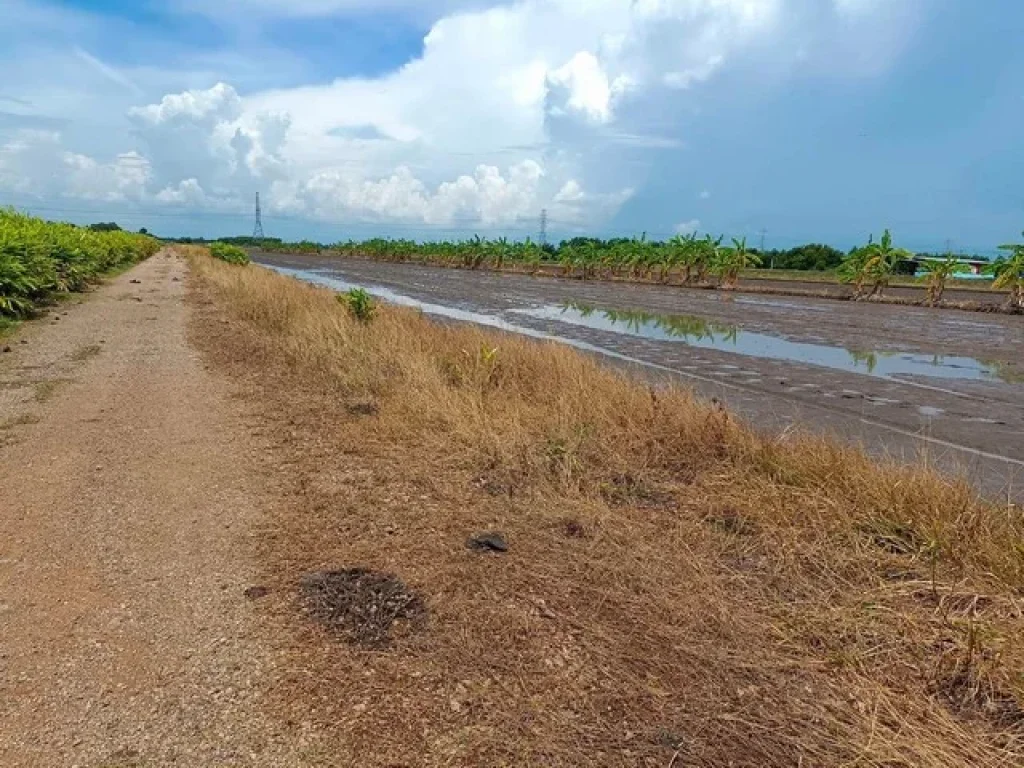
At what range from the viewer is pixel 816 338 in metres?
22.4

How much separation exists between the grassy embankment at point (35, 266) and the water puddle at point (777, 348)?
15.7m

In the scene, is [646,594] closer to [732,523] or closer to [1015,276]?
[732,523]

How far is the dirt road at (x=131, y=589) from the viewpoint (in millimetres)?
2639

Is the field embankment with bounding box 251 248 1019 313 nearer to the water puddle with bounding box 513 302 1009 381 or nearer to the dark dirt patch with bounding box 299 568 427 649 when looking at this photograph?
the water puddle with bounding box 513 302 1009 381

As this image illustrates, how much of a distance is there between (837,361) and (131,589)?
16619 millimetres

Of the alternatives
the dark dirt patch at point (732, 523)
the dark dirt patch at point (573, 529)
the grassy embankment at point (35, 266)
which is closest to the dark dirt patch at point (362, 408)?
the dark dirt patch at point (573, 529)

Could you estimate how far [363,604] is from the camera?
366 centimetres

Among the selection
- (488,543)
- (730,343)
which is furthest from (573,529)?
(730,343)

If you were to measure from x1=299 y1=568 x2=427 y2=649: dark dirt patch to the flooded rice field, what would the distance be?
4.40 m

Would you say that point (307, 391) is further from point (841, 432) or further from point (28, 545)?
point (841, 432)

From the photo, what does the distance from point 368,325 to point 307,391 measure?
5.03 metres

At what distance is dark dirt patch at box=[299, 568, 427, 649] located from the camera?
3404mm

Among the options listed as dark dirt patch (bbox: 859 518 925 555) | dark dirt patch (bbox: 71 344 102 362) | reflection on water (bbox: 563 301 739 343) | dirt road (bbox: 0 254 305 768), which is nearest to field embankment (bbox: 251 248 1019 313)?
reflection on water (bbox: 563 301 739 343)

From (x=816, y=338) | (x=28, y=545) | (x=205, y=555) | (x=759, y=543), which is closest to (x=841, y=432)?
(x=759, y=543)
